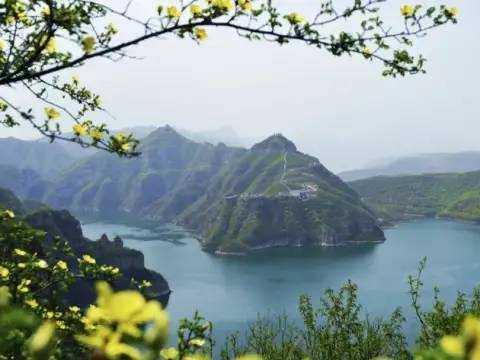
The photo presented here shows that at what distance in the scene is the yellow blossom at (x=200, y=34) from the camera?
23.3 feet

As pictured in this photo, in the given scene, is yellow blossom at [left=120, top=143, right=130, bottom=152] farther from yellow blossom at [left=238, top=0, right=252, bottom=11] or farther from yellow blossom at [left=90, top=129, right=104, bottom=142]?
yellow blossom at [left=238, top=0, right=252, bottom=11]

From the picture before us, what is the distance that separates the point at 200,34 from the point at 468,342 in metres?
6.07

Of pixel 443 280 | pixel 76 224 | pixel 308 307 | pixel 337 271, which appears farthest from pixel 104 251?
pixel 308 307

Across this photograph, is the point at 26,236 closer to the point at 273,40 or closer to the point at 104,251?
the point at 273,40

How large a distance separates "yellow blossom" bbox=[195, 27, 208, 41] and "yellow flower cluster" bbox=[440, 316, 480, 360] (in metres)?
5.99

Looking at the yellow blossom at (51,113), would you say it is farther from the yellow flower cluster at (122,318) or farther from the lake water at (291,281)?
the lake water at (291,281)

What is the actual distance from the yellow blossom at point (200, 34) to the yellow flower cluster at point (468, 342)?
5.99m

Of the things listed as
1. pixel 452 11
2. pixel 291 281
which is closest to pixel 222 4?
pixel 452 11

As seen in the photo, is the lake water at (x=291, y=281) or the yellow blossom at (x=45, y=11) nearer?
the yellow blossom at (x=45, y=11)

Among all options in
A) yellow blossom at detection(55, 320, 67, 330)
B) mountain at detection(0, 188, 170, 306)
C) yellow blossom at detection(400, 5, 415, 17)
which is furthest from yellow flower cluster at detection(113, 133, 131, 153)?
mountain at detection(0, 188, 170, 306)

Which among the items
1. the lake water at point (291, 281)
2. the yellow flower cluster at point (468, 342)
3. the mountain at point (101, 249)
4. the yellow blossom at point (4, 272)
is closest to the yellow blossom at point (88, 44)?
the yellow blossom at point (4, 272)

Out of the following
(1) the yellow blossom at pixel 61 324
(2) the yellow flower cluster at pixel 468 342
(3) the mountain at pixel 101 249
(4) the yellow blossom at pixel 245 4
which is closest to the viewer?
(2) the yellow flower cluster at pixel 468 342

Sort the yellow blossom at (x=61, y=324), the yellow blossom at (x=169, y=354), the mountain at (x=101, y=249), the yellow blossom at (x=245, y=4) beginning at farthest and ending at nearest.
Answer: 1. the mountain at (x=101, y=249)
2. the yellow blossom at (x=61, y=324)
3. the yellow blossom at (x=245, y=4)
4. the yellow blossom at (x=169, y=354)

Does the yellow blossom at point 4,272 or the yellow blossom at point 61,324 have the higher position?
the yellow blossom at point 4,272
